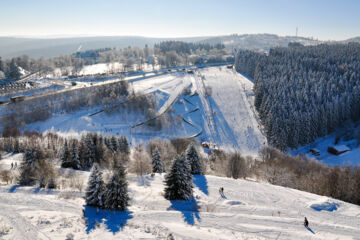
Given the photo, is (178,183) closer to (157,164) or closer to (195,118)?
(157,164)

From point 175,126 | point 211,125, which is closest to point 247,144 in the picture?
point 211,125

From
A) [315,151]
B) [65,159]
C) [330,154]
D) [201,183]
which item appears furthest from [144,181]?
[330,154]

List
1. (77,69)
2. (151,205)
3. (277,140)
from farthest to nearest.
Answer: (77,69) < (277,140) < (151,205)

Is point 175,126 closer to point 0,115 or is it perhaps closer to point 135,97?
point 135,97

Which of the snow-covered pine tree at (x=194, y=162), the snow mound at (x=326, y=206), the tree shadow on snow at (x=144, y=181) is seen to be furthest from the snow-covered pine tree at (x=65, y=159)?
the snow mound at (x=326, y=206)

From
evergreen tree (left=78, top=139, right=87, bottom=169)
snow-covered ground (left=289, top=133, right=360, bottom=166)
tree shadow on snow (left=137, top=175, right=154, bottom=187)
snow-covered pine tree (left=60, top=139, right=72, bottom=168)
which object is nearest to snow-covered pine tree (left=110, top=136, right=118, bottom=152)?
evergreen tree (left=78, top=139, right=87, bottom=169)
